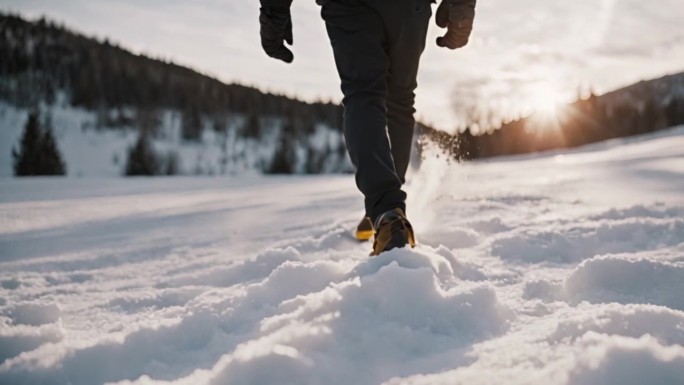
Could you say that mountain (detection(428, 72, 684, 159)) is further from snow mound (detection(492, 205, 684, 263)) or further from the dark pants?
the dark pants

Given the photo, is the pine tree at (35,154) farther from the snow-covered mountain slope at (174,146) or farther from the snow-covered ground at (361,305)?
the snow-covered ground at (361,305)

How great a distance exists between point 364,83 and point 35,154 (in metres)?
34.6

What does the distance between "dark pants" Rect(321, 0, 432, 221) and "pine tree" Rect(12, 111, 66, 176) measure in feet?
112

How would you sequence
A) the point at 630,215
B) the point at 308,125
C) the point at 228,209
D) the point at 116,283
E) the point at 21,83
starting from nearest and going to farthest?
1. the point at 116,283
2. the point at 630,215
3. the point at 228,209
4. the point at 21,83
5. the point at 308,125

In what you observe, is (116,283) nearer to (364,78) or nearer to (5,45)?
(364,78)

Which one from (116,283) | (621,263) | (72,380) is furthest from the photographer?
(116,283)

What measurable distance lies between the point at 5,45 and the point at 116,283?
221ft

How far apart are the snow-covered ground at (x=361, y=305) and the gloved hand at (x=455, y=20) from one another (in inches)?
24.8

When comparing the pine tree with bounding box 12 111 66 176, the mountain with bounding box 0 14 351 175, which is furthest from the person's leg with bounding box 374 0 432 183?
the mountain with bounding box 0 14 351 175

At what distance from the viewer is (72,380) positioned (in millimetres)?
615

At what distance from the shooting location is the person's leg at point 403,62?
4.33 feet

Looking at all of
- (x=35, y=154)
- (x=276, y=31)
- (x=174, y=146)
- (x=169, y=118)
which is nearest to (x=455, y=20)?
(x=276, y=31)

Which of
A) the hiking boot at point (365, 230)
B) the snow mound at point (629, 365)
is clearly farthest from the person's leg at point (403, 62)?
the snow mound at point (629, 365)

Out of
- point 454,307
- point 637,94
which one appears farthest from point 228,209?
point 637,94
